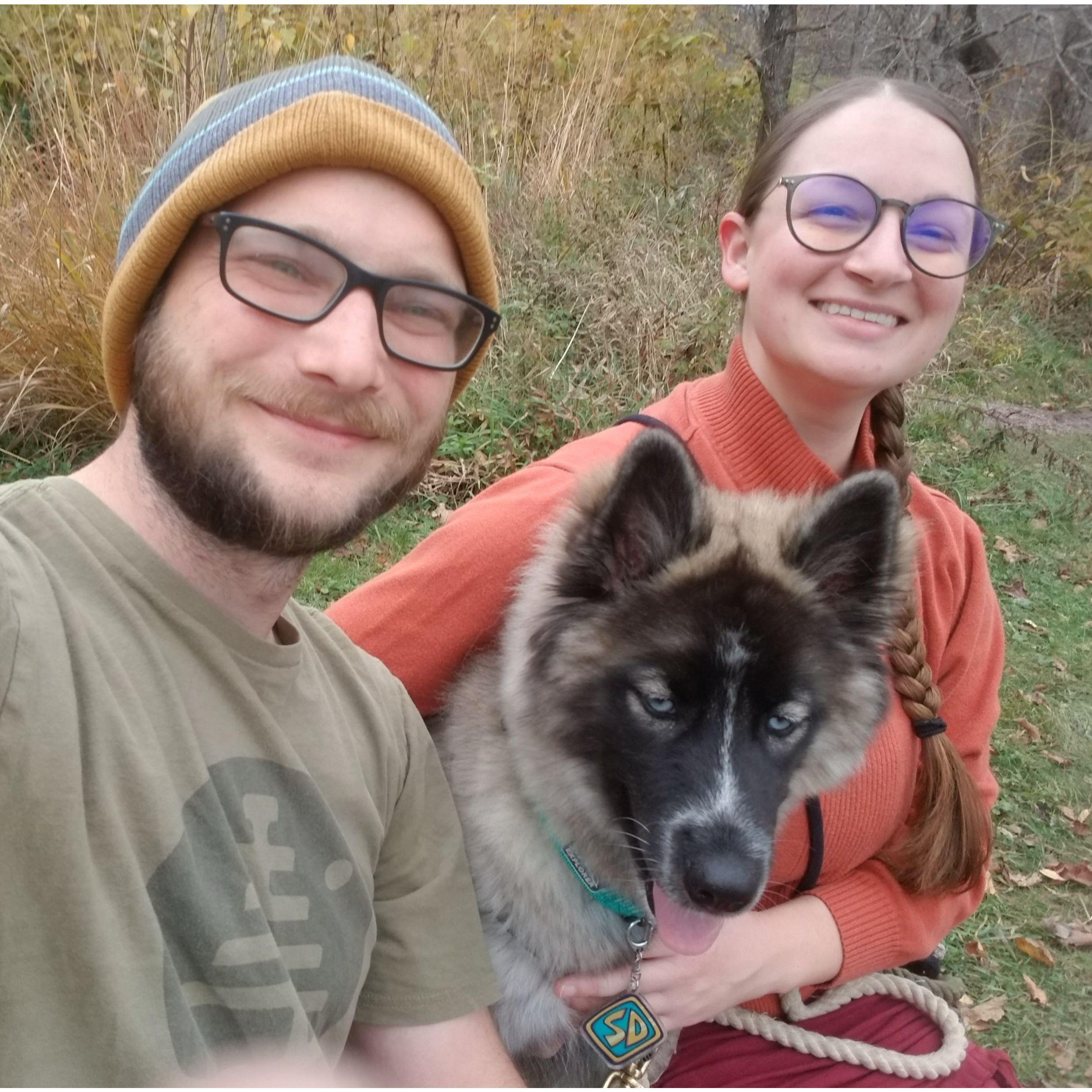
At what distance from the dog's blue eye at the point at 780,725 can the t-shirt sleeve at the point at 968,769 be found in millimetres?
568

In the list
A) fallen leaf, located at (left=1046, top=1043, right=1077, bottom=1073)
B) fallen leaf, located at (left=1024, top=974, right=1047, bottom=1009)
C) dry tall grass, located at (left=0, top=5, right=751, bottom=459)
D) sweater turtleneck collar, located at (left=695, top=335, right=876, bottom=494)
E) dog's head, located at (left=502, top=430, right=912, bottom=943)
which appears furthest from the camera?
dry tall grass, located at (left=0, top=5, right=751, bottom=459)

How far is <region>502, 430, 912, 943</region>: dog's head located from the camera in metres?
2.04

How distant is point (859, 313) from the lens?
97.3 inches

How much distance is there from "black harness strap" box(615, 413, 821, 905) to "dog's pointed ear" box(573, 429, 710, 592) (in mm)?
255

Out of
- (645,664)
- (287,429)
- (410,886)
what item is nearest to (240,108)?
(287,429)

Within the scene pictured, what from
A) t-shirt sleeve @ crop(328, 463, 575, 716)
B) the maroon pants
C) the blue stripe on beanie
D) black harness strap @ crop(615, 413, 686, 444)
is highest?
the blue stripe on beanie

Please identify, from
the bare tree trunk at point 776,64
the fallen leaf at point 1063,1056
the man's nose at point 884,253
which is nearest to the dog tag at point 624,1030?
the man's nose at point 884,253

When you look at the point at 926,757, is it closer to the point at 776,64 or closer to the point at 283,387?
the point at 283,387

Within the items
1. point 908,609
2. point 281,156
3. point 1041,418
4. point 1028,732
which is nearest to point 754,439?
point 908,609

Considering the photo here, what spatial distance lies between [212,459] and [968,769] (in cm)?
224

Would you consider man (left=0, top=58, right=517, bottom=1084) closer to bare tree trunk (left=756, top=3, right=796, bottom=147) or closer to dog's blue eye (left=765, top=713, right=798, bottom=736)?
dog's blue eye (left=765, top=713, right=798, bottom=736)

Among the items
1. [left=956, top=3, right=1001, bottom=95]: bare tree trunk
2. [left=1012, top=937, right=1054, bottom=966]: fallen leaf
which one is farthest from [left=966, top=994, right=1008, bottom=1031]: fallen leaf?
[left=956, top=3, right=1001, bottom=95]: bare tree trunk

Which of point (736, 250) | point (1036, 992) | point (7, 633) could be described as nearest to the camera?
Answer: point (7, 633)

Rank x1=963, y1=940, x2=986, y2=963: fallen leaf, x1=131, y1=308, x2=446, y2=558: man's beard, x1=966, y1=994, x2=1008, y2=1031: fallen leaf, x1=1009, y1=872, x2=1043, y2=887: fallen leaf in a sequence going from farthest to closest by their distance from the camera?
1. x1=1009, y1=872, x2=1043, y2=887: fallen leaf
2. x1=963, y1=940, x2=986, y2=963: fallen leaf
3. x1=966, y1=994, x2=1008, y2=1031: fallen leaf
4. x1=131, y1=308, x2=446, y2=558: man's beard
